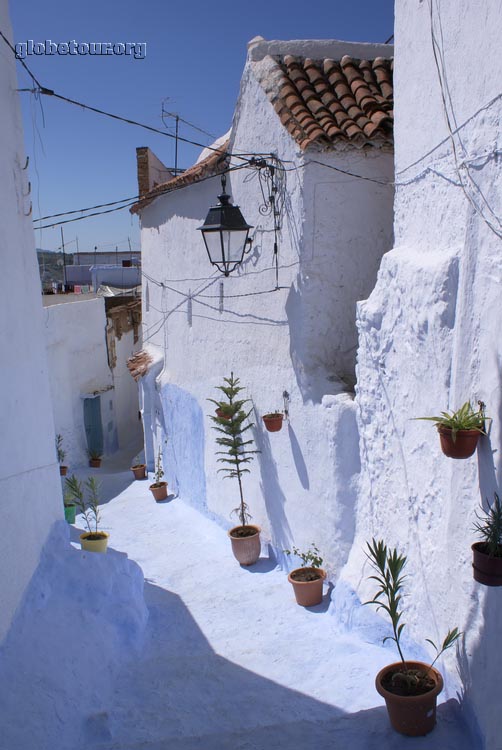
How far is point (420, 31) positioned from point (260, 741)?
5092 millimetres

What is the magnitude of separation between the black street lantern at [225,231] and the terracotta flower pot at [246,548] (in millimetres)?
3297

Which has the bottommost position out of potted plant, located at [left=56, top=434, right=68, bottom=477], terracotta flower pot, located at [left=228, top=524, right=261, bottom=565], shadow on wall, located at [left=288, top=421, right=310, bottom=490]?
potted plant, located at [left=56, top=434, right=68, bottom=477]

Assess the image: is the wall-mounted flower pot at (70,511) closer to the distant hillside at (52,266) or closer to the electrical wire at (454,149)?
the electrical wire at (454,149)

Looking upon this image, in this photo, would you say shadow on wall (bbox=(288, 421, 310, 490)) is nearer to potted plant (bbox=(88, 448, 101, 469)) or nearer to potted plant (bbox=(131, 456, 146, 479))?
potted plant (bbox=(131, 456, 146, 479))

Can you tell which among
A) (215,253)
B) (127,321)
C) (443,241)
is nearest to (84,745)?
(443,241)

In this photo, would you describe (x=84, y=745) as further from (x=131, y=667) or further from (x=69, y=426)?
(x=69, y=426)

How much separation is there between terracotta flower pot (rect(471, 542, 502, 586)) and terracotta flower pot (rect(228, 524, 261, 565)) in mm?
4855

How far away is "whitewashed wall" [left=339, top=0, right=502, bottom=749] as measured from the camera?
365 cm

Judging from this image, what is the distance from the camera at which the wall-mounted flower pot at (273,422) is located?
736 centimetres

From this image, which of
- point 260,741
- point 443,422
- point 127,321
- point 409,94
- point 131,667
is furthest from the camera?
point 127,321

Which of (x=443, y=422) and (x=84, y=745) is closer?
(x=443, y=422)

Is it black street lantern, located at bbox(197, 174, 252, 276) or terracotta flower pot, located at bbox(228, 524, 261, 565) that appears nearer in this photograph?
black street lantern, located at bbox(197, 174, 252, 276)

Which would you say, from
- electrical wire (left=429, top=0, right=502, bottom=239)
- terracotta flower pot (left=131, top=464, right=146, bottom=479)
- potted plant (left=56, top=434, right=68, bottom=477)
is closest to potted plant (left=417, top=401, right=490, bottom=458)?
electrical wire (left=429, top=0, right=502, bottom=239)

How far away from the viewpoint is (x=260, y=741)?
419 cm
